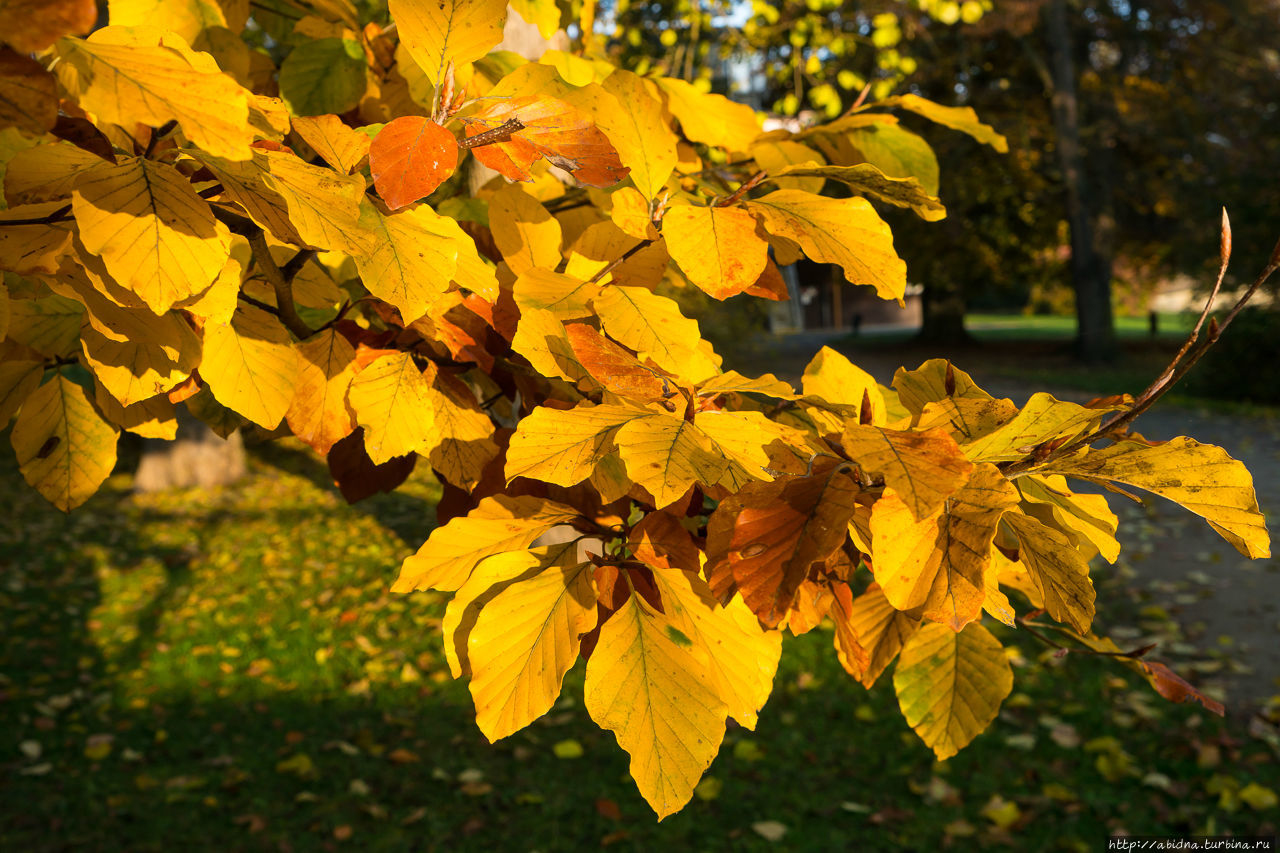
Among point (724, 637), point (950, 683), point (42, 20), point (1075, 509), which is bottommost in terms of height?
point (950, 683)

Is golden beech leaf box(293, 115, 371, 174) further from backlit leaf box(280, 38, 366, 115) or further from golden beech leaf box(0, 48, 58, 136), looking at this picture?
backlit leaf box(280, 38, 366, 115)

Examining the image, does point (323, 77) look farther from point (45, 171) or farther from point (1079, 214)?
point (1079, 214)

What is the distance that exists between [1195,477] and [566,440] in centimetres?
46

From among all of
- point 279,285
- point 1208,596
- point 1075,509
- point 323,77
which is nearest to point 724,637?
point 1075,509

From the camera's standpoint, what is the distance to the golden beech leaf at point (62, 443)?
955mm

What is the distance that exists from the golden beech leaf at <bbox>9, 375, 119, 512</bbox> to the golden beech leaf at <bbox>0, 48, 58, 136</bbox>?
20.4 inches

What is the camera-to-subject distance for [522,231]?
0.91 metres

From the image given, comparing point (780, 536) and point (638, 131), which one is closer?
point (780, 536)

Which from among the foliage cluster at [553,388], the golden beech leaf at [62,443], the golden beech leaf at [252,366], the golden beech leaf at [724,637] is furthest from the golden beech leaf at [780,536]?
the golden beech leaf at [62,443]

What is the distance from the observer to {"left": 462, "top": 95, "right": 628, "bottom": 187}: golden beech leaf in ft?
2.50

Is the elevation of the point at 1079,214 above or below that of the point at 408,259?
above

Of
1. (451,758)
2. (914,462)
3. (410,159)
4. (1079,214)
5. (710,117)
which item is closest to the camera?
(914,462)

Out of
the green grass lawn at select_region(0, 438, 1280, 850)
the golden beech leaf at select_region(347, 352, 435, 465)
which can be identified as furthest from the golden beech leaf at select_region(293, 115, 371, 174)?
the green grass lawn at select_region(0, 438, 1280, 850)

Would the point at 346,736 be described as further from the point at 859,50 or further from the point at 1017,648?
the point at 859,50
